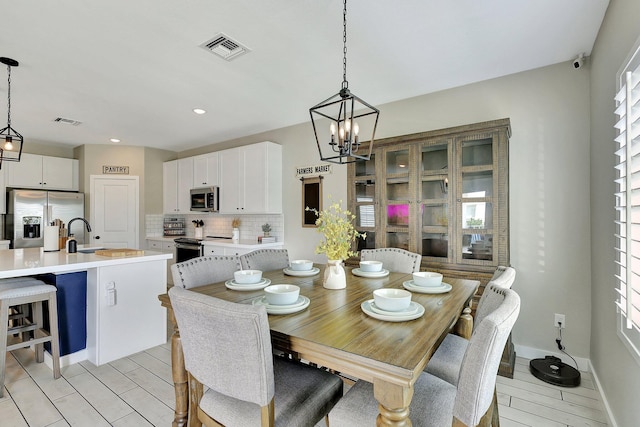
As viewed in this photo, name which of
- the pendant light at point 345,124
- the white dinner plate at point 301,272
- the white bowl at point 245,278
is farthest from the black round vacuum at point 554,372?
the white bowl at point 245,278

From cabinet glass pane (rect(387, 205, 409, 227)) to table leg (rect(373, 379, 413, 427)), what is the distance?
2215mm

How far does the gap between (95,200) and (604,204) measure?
6887mm

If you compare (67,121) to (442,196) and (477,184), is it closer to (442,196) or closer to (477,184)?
(442,196)

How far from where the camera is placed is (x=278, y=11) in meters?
1.98

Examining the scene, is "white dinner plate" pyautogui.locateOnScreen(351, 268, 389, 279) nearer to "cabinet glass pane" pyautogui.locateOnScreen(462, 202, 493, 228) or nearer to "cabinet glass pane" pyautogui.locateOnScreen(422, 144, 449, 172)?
"cabinet glass pane" pyautogui.locateOnScreen(462, 202, 493, 228)

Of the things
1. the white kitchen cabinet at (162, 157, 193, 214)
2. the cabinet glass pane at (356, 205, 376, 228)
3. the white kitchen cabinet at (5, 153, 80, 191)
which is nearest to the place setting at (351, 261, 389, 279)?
the cabinet glass pane at (356, 205, 376, 228)

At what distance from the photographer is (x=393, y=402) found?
981mm

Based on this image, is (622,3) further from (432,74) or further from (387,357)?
(387,357)

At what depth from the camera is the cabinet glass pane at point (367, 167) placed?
10.9 ft

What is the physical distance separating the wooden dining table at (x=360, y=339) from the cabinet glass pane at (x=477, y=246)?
32.5 inches

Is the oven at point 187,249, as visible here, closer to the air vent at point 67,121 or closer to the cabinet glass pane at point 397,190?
the air vent at point 67,121

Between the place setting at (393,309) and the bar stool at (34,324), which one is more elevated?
the place setting at (393,309)

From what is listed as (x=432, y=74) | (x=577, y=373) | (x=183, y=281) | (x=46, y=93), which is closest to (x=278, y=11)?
(x=432, y=74)

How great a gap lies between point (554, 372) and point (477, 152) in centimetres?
185
